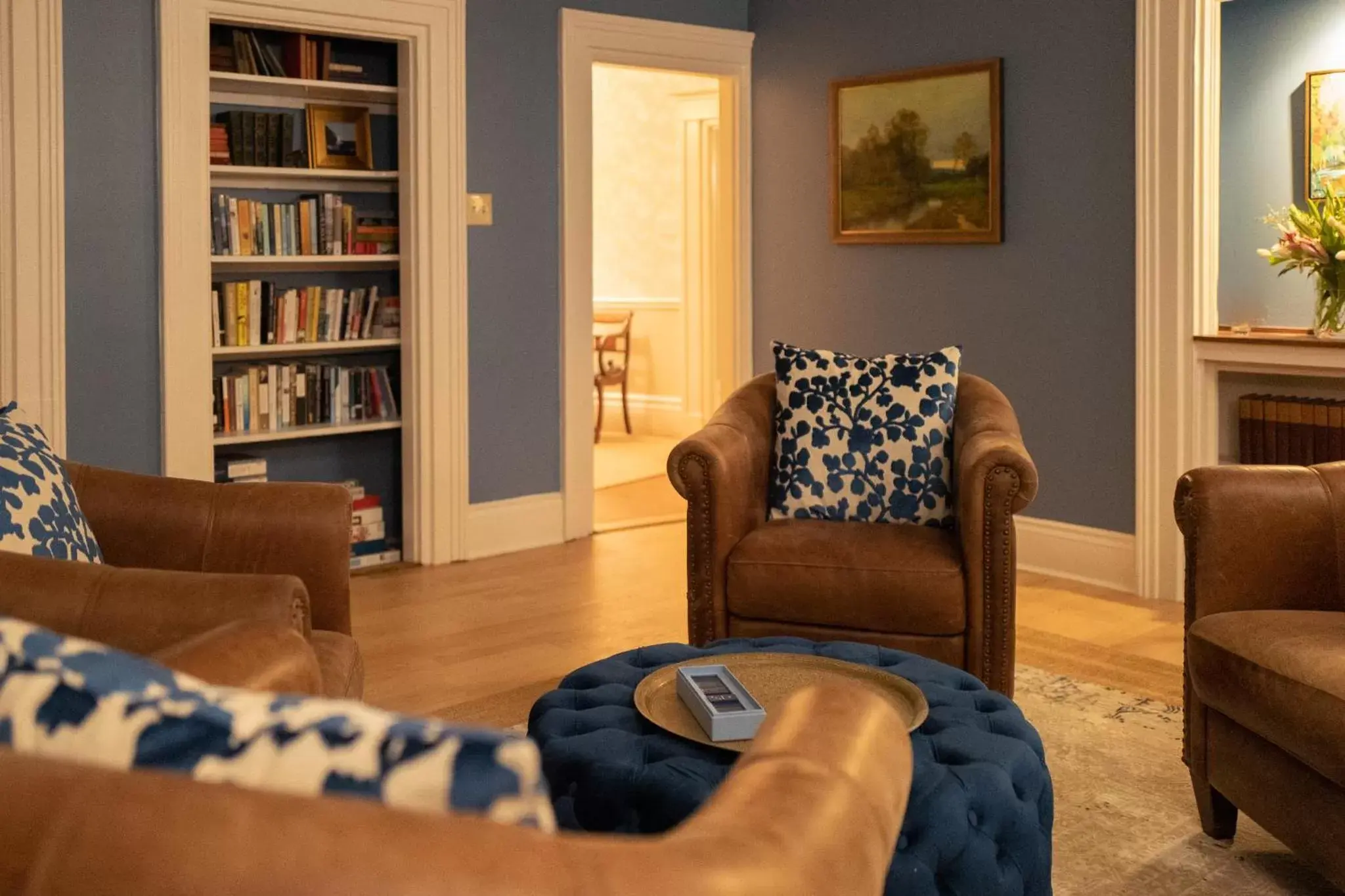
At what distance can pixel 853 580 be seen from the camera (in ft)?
11.4

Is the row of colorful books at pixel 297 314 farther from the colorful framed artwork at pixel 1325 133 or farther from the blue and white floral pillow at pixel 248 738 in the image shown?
the blue and white floral pillow at pixel 248 738

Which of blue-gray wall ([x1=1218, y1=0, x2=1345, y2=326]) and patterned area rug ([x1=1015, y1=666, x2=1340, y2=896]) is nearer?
patterned area rug ([x1=1015, y1=666, x2=1340, y2=896])

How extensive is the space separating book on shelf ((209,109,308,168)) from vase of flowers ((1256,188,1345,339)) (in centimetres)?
365

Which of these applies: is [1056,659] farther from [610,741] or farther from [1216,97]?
[610,741]

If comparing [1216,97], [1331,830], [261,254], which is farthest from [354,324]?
[1331,830]

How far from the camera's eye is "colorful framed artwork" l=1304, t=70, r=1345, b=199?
5219mm

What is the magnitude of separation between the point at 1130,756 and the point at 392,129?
3960 millimetres

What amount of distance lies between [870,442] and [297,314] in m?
2.69

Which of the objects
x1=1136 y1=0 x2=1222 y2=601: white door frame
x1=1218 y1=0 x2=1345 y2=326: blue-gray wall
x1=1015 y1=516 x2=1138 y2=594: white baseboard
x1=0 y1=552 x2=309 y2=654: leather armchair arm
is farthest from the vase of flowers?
x1=0 y1=552 x2=309 y2=654: leather armchair arm

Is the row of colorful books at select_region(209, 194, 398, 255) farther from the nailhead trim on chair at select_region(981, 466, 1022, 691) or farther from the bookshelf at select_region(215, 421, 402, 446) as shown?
the nailhead trim on chair at select_region(981, 466, 1022, 691)

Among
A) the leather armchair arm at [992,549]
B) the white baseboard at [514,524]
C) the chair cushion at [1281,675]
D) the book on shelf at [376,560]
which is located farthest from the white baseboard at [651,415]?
the chair cushion at [1281,675]

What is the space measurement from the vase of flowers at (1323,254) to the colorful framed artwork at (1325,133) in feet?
1.32

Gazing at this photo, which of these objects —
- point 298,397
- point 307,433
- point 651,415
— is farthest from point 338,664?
point 651,415

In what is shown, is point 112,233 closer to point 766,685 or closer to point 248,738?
point 766,685
